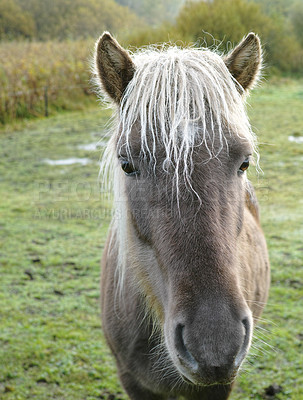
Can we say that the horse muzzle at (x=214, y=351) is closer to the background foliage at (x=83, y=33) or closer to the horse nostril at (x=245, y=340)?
the horse nostril at (x=245, y=340)

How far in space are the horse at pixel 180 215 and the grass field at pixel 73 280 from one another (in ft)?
1.55

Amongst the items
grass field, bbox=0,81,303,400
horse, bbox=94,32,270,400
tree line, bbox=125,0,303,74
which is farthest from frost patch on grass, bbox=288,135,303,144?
horse, bbox=94,32,270,400

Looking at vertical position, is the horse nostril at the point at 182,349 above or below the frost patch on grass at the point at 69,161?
above

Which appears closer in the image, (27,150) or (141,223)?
(141,223)

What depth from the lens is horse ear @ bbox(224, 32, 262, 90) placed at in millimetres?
2236

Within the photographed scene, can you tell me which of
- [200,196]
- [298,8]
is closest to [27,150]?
[200,196]

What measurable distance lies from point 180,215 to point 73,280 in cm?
335

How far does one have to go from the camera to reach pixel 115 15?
88.2 feet

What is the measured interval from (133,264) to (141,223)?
0.40 meters

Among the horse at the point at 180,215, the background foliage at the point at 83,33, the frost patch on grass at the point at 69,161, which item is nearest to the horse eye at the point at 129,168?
the horse at the point at 180,215

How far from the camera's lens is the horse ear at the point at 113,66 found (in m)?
2.19

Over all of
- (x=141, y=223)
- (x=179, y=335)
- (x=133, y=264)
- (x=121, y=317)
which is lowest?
(x=121, y=317)

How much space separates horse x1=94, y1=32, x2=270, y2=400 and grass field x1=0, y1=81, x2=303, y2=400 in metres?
0.47

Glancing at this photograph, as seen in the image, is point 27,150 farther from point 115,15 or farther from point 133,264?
point 115,15
